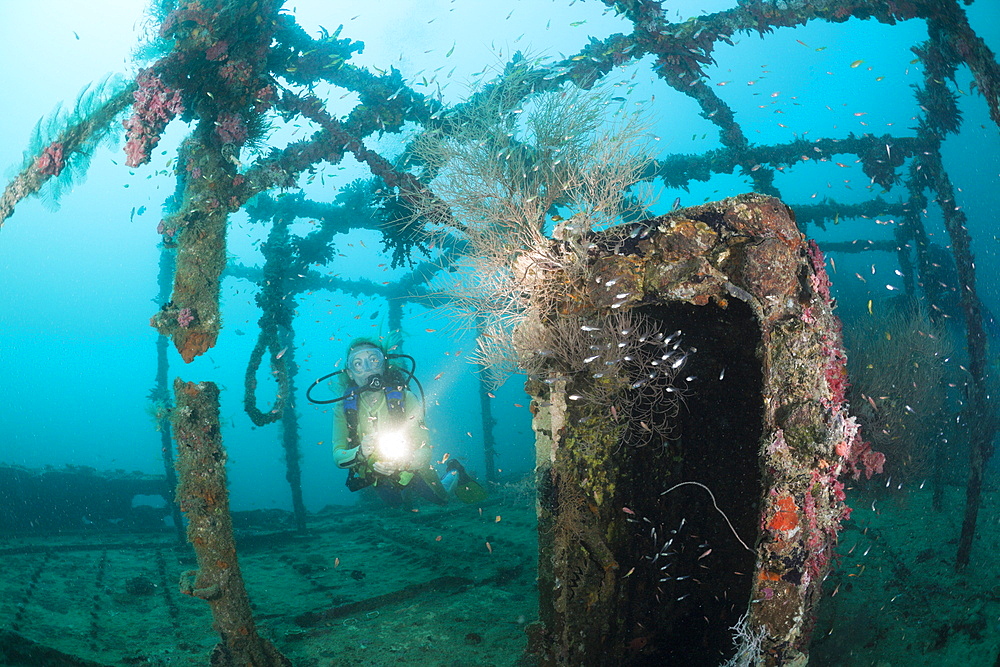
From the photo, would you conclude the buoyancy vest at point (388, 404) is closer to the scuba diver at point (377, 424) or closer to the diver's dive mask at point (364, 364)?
the scuba diver at point (377, 424)

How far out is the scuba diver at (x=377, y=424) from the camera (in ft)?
23.5

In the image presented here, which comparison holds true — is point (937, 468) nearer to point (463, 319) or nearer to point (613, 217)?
point (613, 217)

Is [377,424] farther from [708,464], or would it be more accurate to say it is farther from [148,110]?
[708,464]

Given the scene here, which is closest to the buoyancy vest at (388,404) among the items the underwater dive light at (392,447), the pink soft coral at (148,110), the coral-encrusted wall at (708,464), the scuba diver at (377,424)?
the scuba diver at (377,424)

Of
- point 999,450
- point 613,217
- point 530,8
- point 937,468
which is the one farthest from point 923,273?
point 530,8

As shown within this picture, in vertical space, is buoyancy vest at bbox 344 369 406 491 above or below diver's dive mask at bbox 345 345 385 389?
below

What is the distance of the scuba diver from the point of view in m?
7.17

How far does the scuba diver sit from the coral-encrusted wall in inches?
163

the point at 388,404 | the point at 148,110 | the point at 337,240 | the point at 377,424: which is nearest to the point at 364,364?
the point at 388,404

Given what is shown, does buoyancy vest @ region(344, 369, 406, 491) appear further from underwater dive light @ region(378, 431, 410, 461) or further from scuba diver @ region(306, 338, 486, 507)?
underwater dive light @ region(378, 431, 410, 461)

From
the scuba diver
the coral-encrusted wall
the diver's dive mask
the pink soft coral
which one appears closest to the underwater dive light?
the scuba diver

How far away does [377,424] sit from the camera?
26.4 ft

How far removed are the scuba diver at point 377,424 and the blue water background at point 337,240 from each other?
12.6 m

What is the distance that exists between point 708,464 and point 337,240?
118450 millimetres
